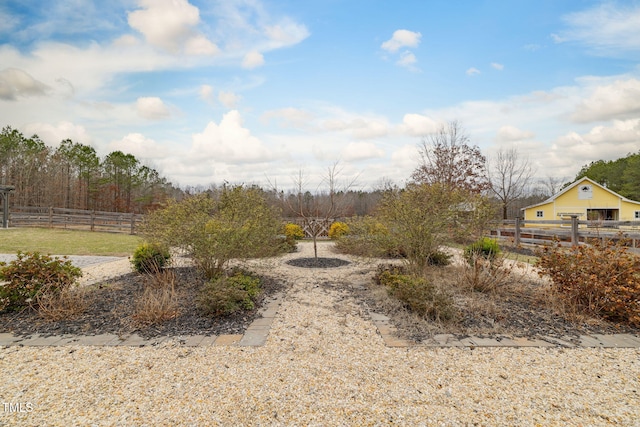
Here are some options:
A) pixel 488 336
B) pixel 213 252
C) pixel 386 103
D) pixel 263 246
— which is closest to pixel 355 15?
pixel 386 103

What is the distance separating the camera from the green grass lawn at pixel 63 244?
10306 mm

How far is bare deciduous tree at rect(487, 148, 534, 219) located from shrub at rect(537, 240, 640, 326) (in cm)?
1728

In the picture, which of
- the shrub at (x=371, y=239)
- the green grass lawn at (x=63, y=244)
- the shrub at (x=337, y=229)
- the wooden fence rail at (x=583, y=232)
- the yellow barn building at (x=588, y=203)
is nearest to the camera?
the shrub at (x=371, y=239)

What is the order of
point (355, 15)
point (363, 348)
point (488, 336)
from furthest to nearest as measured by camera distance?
point (355, 15) < point (488, 336) < point (363, 348)

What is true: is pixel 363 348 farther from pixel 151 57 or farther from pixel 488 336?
pixel 151 57

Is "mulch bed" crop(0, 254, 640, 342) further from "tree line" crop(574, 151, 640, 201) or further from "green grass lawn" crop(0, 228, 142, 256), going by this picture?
"tree line" crop(574, 151, 640, 201)

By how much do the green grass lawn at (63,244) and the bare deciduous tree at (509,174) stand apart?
21.1 m

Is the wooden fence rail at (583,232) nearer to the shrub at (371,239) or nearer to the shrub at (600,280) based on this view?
the shrub at (600,280)

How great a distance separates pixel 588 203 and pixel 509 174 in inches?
190

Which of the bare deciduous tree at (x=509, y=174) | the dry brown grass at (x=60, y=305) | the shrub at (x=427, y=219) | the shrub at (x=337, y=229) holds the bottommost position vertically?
the dry brown grass at (x=60, y=305)

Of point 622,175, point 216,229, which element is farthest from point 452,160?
point 622,175

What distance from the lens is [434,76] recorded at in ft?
26.5

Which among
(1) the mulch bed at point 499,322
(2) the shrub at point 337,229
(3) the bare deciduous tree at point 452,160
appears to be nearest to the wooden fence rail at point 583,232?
(1) the mulch bed at point 499,322

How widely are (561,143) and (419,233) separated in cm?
1196
